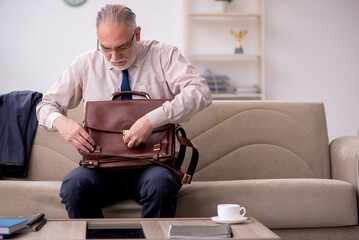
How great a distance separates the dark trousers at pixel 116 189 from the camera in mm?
1804

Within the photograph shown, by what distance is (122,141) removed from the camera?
196cm

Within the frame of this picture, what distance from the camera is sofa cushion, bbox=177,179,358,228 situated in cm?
209

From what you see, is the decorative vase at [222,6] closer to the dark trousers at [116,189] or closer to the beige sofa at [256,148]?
the beige sofa at [256,148]

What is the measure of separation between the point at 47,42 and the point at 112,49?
3.26 metres

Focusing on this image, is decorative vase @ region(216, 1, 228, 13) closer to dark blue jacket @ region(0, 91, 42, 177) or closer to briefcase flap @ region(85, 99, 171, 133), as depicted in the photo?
dark blue jacket @ region(0, 91, 42, 177)

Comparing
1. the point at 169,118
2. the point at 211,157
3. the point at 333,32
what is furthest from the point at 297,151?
the point at 333,32

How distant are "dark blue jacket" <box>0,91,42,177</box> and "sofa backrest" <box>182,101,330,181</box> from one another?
80 cm

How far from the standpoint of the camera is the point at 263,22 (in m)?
5.14

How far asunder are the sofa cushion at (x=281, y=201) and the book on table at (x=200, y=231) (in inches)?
27.7

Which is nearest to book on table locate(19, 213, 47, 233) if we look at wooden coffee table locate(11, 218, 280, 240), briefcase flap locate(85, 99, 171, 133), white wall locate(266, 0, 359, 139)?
wooden coffee table locate(11, 218, 280, 240)

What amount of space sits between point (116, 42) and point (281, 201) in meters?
0.96

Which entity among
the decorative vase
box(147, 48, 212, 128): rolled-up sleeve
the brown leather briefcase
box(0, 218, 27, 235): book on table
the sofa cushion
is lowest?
the sofa cushion

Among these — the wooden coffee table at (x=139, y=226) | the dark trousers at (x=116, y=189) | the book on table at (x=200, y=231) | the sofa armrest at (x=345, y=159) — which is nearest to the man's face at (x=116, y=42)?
the dark trousers at (x=116, y=189)

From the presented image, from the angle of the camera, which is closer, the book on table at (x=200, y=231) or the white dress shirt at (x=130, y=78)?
the book on table at (x=200, y=231)
